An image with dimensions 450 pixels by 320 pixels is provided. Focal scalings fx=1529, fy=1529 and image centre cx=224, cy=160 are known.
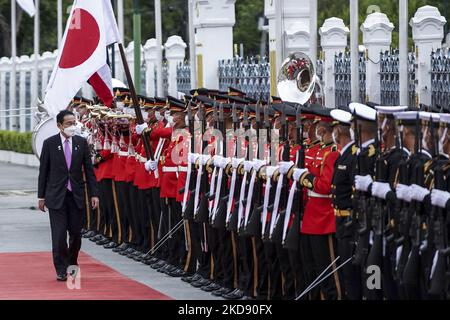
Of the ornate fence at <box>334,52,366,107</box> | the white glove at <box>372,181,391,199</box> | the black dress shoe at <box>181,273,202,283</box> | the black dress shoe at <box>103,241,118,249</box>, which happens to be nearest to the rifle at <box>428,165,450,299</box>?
the white glove at <box>372,181,391,199</box>

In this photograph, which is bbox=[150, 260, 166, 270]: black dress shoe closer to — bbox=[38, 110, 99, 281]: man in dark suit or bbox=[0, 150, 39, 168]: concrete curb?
bbox=[38, 110, 99, 281]: man in dark suit

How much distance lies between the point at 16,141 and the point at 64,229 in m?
24.6

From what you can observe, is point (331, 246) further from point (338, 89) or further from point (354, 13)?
point (338, 89)

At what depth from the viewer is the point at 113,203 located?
18328mm

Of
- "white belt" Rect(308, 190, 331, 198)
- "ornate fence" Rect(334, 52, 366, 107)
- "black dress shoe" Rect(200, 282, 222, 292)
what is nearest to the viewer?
"white belt" Rect(308, 190, 331, 198)

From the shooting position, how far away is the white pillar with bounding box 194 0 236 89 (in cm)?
2480

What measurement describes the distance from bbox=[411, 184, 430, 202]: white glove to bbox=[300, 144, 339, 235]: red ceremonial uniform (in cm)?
183

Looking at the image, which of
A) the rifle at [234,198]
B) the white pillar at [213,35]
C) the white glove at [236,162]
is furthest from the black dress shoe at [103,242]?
the white pillar at [213,35]

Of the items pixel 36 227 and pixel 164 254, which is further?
pixel 36 227

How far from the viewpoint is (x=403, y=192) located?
978cm

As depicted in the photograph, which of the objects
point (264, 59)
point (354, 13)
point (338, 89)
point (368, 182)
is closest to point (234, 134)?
point (368, 182)

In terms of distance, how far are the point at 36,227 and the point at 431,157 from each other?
1143 cm
